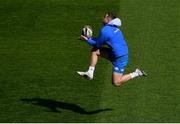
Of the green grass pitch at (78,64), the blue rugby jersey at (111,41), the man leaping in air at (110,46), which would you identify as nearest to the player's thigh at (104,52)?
the man leaping in air at (110,46)

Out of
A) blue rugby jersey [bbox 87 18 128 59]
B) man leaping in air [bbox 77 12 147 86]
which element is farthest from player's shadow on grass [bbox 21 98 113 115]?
blue rugby jersey [bbox 87 18 128 59]

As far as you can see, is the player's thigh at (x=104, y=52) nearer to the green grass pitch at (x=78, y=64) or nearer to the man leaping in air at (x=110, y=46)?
the man leaping in air at (x=110, y=46)

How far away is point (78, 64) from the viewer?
63.1ft

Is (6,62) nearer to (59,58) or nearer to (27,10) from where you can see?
(59,58)

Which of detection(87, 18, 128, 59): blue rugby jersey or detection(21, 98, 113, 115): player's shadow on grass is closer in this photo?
detection(87, 18, 128, 59): blue rugby jersey

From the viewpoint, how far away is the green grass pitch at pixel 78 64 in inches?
635

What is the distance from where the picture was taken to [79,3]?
2456 cm

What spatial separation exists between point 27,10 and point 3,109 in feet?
26.7

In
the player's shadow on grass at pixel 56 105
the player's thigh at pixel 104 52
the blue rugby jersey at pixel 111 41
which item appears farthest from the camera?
the player's shadow on grass at pixel 56 105

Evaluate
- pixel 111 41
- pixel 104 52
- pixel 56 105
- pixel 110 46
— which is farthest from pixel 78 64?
pixel 111 41

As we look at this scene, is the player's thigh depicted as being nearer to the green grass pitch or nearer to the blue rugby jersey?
the blue rugby jersey

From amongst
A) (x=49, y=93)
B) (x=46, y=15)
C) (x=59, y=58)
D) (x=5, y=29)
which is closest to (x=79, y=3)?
(x=46, y=15)

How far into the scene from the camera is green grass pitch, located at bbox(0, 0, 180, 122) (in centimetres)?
1612

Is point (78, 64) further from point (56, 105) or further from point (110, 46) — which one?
point (110, 46)
